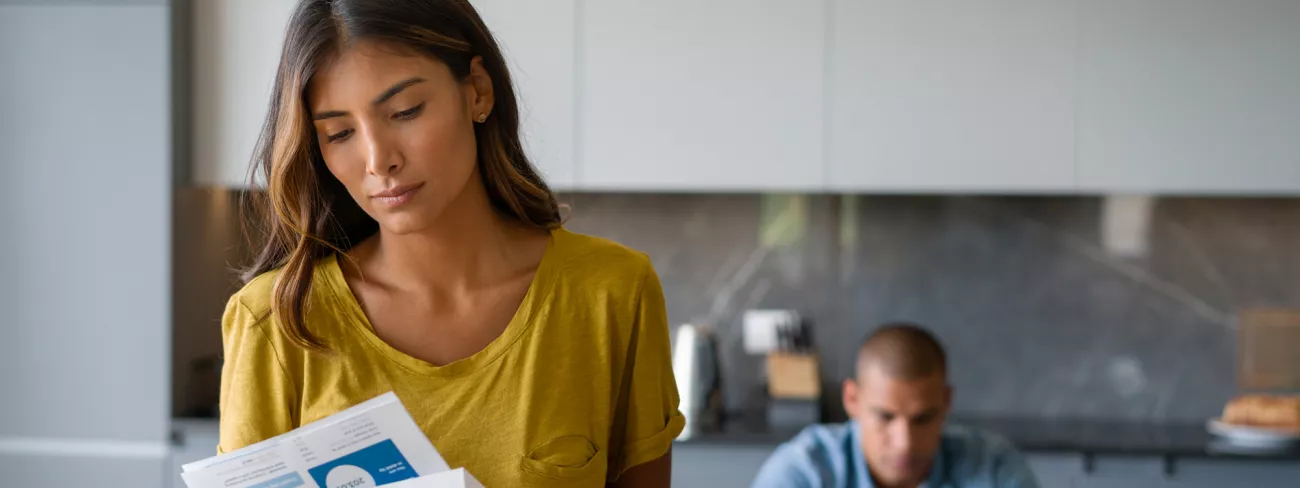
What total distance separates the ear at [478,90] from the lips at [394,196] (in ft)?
0.28

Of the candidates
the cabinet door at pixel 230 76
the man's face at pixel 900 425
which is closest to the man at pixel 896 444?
the man's face at pixel 900 425

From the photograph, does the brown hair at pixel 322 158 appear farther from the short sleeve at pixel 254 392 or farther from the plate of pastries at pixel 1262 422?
the plate of pastries at pixel 1262 422

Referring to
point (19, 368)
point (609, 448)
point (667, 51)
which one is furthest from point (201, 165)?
point (609, 448)

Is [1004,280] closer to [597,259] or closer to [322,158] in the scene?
[597,259]

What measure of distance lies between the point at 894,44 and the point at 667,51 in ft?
1.76

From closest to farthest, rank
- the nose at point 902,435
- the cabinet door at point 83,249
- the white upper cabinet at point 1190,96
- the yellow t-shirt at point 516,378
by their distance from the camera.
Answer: the yellow t-shirt at point 516,378
the nose at point 902,435
the white upper cabinet at point 1190,96
the cabinet door at point 83,249

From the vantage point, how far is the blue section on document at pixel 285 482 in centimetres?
77

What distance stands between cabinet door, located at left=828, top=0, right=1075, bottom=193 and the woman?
191 centimetres

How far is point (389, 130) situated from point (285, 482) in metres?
0.25

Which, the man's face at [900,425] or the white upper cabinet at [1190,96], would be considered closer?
the man's face at [900,425]

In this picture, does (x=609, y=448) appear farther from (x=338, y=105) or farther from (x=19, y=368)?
(x=19, y=368)

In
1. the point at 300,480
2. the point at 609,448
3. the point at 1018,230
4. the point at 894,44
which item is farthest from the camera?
the point at 1018,230

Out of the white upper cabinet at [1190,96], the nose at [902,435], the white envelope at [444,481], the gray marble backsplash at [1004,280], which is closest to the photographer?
the white envelope at [444,481]

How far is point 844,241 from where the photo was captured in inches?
123
